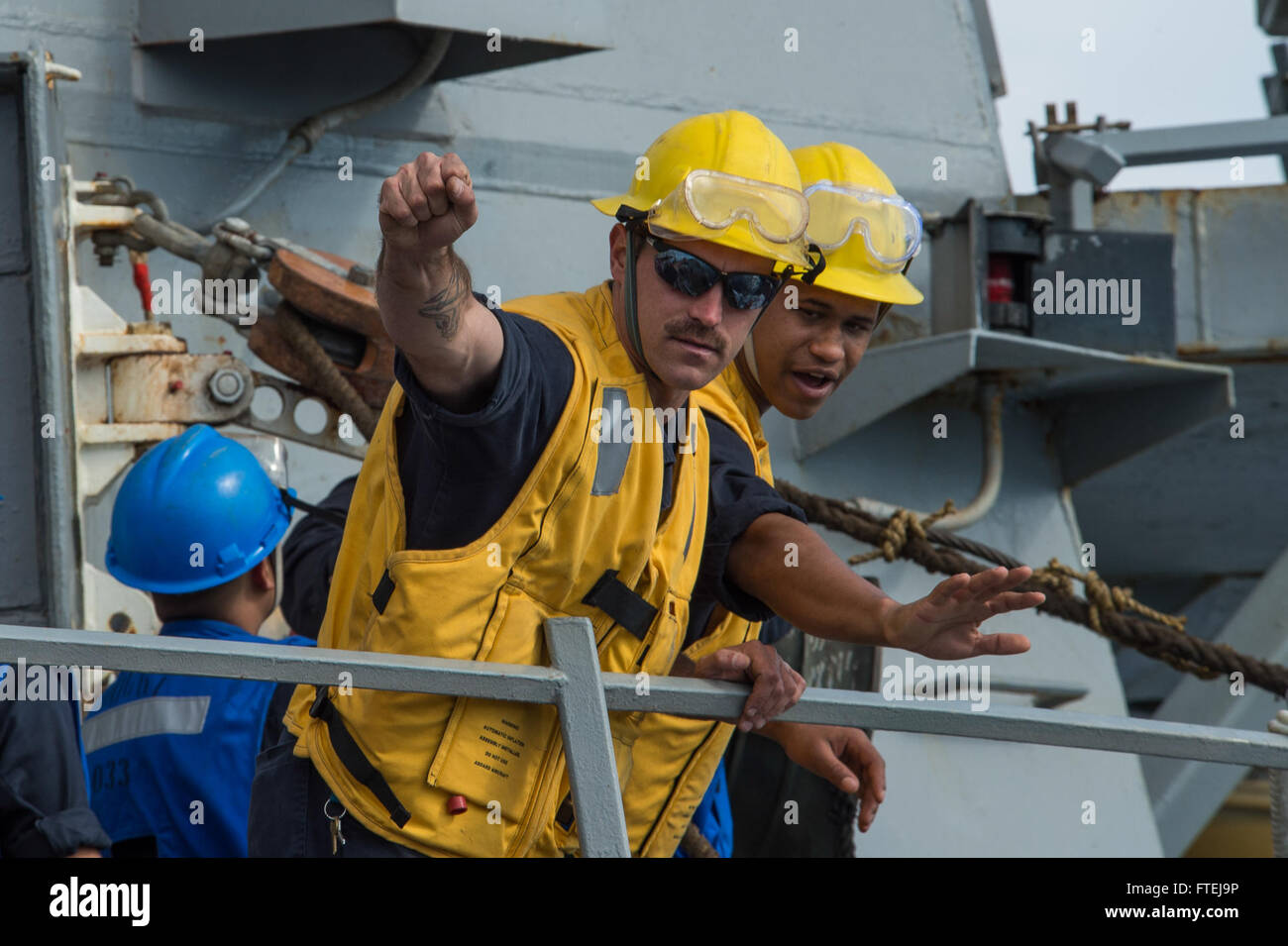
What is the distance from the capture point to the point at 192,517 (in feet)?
8.66

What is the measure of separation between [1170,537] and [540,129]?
3.42 metres

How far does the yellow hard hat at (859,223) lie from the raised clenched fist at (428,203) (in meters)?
1.29

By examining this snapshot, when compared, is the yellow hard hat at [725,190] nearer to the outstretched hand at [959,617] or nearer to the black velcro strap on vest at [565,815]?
the outstretched hand at [959,617]

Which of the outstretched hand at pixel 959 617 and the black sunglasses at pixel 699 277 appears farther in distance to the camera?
the black sunglasses at pixel 699 277

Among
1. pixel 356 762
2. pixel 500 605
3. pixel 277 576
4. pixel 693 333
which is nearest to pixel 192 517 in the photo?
pixel 277 576

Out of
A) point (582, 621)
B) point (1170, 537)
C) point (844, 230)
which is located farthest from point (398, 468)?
point (1170, 537)

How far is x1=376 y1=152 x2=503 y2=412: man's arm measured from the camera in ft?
4.75

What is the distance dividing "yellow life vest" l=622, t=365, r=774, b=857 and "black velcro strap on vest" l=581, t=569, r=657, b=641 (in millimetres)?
253

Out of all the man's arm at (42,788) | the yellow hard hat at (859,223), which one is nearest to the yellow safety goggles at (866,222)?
the yellow hard hat at (859,223)

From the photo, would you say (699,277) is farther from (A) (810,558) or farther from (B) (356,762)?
(B) (356,762)

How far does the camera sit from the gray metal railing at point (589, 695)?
4.89ft

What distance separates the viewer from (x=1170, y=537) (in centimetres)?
620

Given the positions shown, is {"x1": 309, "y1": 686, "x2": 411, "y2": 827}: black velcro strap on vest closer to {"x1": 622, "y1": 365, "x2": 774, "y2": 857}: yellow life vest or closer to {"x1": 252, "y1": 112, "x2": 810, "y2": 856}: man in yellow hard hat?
{"x1": 252, "y1": 112, "x2": 810, "y2": 856}: man in yellow hard hat
